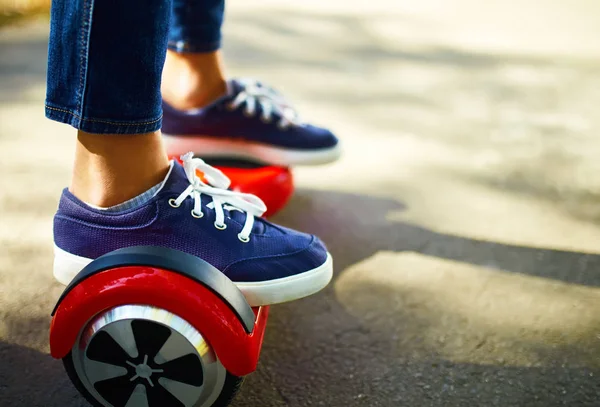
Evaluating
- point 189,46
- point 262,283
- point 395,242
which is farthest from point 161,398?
point 189,46

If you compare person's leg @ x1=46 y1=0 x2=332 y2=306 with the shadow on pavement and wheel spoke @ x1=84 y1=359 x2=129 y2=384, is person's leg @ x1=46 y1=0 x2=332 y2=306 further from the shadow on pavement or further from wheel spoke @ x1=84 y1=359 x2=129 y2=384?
the shadow on pavement

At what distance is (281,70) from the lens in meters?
2.04

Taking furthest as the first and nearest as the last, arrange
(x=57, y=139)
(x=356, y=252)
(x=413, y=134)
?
(x=413, y=134)
(x=57, y=139)
(x=356, y=252)

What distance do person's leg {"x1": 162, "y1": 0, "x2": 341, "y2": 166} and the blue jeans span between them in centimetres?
45

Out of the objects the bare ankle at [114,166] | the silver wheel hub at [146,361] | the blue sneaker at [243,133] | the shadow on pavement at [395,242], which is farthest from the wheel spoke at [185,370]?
the blue sneaker at [243,133]

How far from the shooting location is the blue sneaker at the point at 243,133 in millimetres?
1184

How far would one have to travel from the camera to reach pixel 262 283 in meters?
0.79

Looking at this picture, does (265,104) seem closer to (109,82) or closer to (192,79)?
(192,79)

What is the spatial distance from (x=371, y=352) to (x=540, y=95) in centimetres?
132

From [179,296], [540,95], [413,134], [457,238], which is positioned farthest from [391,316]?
[540,95]

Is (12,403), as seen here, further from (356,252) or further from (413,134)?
(413,134)

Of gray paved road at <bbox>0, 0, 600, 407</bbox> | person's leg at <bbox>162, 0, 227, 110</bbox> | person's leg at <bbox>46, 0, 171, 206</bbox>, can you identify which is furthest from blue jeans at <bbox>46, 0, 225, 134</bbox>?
person's leg at <bbox>162, 0, 227, 110</bbox>

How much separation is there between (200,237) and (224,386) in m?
0.18

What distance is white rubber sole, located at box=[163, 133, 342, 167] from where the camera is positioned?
119 cm
